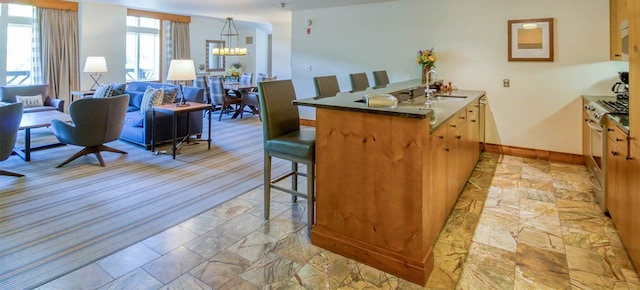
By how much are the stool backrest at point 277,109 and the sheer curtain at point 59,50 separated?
6.92m

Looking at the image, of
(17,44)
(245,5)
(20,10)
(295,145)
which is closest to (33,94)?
(17,44)

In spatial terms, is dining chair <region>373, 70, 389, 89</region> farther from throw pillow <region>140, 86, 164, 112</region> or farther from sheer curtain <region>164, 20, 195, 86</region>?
A: sheer curtain <region>164, 20, 195, 86</region>

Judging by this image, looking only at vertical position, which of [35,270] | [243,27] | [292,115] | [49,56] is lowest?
[35,270]

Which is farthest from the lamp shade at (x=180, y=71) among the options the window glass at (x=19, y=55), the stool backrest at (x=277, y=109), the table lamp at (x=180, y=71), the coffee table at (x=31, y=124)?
the window glass at (x=19, y=55)

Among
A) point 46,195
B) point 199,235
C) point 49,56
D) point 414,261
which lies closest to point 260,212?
point 199,235

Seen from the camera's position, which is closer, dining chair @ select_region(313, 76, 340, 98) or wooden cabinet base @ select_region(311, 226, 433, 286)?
wooden cabinet base @ select_region(311, 226, 433, 286)

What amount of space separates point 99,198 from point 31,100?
4.41 metres

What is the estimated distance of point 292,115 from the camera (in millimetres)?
2955

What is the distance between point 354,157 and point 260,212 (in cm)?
121

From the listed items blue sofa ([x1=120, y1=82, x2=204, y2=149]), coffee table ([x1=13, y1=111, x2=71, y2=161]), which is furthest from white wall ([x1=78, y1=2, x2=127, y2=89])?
coffee table ([x1=13, y1=111, x2=71, y2=161])

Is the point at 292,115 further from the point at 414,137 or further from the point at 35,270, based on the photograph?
the point at 35,270

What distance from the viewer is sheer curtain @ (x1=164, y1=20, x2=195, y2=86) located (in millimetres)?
9609

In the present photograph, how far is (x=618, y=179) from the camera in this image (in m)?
2.49

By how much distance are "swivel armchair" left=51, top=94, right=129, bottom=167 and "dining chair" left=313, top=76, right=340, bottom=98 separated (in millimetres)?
2612
